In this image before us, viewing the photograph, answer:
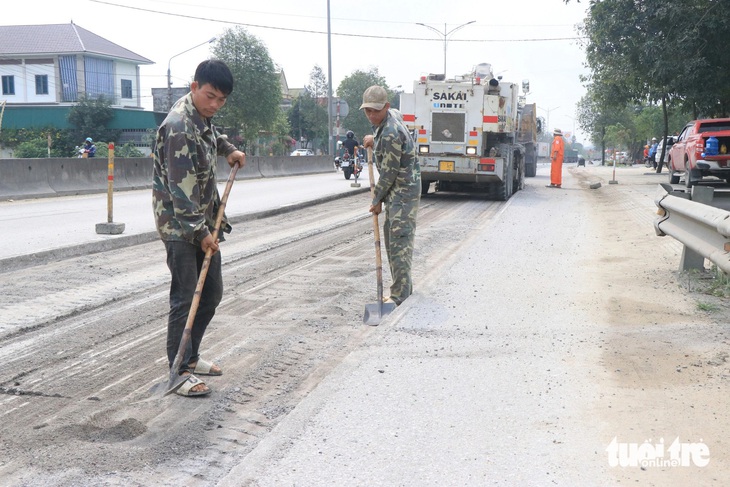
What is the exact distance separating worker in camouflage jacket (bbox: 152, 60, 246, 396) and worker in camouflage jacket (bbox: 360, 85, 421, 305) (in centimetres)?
236

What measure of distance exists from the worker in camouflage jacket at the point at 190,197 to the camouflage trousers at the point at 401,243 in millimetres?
2482

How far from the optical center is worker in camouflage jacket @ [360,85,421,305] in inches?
274

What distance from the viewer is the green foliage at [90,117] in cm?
5316

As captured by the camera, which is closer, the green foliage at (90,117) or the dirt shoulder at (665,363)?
the dirt shoulder at (665,363)

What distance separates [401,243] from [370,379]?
2.60 metres

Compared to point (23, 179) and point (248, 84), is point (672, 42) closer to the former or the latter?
point (23, 179)

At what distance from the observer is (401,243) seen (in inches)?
279

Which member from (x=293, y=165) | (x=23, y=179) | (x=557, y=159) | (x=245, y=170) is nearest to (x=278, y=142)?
(x=293, y=165)

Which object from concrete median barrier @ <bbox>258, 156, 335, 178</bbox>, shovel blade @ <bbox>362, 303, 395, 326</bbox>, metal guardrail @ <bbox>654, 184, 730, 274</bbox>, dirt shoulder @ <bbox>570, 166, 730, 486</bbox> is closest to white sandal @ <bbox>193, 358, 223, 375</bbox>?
shovel blade @ <bbox>362, 303, 395, 326</bbox>

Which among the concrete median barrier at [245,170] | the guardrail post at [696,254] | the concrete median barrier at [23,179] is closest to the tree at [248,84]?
the concrete median barrier at [245,170]

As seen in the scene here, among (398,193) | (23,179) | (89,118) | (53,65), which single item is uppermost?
(53,65)

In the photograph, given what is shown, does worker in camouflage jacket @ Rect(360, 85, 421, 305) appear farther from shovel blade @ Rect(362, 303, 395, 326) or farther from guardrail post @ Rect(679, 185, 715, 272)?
guardrail post @ Rect(679, 185, 715, 272)

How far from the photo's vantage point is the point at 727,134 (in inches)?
730

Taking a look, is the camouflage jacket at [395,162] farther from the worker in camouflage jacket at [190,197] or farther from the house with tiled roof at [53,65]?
the house with tiled roof at [53,65]
